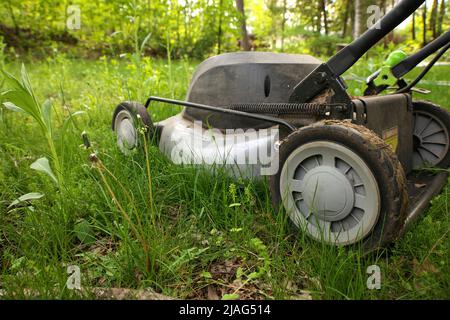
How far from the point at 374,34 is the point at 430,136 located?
996 millimetres

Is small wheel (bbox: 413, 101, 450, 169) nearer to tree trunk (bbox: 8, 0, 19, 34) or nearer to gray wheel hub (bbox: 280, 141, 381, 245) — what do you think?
gray wheel hub (bbox: 280, 141, 381, 245)

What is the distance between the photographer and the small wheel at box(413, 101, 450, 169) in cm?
200

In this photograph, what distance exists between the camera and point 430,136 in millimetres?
2043

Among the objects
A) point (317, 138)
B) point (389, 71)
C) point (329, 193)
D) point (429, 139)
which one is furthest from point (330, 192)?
point (429, 139)

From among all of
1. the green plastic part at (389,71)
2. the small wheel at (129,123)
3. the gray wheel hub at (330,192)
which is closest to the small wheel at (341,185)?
the gray wheel hub at (330,192)

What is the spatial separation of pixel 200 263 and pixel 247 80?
95 centimetres

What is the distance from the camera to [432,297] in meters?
1.03

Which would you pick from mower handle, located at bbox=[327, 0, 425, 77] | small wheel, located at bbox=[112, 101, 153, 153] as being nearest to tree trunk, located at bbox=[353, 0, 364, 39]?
small wheel, located at bbox=[112, 101, 153, 153]

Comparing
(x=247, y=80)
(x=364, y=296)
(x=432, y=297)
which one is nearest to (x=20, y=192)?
(x=247, y=80)

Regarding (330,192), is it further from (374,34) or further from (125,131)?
(125,131)

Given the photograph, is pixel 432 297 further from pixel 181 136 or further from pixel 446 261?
pixel 181 136

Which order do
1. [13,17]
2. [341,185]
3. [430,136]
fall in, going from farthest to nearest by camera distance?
[13,17] → [430,136] → [341,185]
